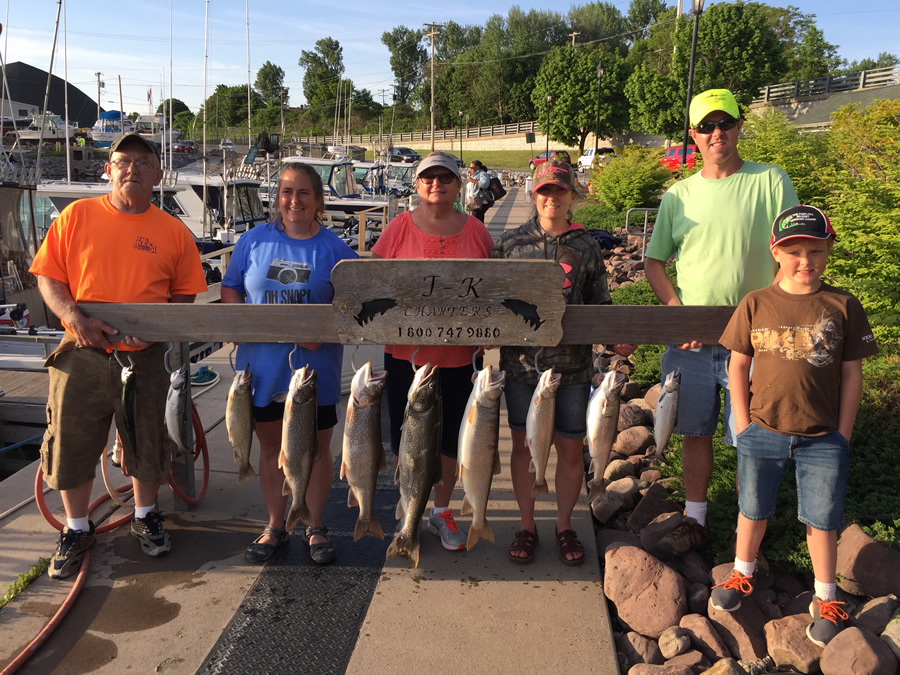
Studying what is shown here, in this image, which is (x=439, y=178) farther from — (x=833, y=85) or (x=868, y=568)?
(x=833, y=85)

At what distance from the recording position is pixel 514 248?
3529mm

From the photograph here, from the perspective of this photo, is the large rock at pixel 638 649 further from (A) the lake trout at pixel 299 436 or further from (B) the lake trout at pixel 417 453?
(A) the lake trout at pixel 299 436

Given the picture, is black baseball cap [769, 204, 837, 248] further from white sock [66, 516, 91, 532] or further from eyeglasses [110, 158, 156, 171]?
white sock [66, 516, 91, 532]

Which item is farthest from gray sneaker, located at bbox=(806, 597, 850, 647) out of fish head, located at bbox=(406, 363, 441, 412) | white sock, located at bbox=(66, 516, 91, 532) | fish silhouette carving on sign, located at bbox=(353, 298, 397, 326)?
white sock, located at bbox=(66, 516, 91, 532)

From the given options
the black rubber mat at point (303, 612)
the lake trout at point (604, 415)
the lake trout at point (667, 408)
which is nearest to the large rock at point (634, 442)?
the lake trout at point (667, 408)

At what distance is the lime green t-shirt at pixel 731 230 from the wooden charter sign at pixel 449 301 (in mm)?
858

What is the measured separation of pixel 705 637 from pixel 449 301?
1965 millimetres

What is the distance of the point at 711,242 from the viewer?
3488 millimetres

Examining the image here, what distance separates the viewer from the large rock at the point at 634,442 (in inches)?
212

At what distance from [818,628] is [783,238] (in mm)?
1731

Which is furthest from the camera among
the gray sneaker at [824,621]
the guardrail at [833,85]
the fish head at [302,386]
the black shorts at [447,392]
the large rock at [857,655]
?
the guardrail at [833,85]

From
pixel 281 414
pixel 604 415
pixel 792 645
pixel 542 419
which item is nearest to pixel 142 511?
pixel 281 414

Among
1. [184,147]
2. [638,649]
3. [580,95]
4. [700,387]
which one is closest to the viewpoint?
[638,649]

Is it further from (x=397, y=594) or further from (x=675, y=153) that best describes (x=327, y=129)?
(x=397, y=594)
